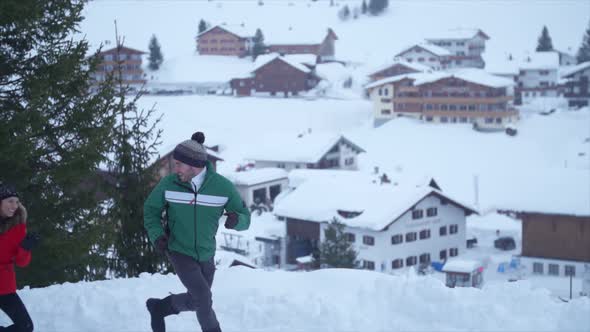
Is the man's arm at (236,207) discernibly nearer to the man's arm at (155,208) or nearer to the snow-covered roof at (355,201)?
the man's arm at (155,208)

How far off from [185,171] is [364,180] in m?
27.0

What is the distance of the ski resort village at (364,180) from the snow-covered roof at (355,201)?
84 mm

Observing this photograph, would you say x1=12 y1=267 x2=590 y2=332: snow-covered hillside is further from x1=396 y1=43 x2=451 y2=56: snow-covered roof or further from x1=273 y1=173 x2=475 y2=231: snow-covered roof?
x1=396 y1=43 x2=451 y2=56: snow-covered roof

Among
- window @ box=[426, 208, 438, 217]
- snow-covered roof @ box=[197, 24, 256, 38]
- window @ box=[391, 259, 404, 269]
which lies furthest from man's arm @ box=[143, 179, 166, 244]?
snow-covered roof @ box=[197, 24, 256, 38]

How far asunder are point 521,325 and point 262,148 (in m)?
40.9

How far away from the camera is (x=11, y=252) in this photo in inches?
180

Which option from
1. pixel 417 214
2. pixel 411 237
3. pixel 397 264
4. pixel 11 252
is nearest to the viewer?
pixel 11 252

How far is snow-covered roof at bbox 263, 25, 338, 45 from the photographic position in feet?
278

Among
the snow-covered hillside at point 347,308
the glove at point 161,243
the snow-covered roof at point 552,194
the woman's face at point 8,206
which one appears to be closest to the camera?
the glove at point 161,243

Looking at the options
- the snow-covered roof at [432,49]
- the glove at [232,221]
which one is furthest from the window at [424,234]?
the snow-covered roof at [432,49]

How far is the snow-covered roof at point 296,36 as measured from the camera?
8469 centimetres

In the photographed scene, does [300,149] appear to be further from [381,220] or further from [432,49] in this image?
[432,49]

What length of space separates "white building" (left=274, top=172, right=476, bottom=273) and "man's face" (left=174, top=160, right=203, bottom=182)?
71.7 feet

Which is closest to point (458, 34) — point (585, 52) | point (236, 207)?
point (585, 52)
